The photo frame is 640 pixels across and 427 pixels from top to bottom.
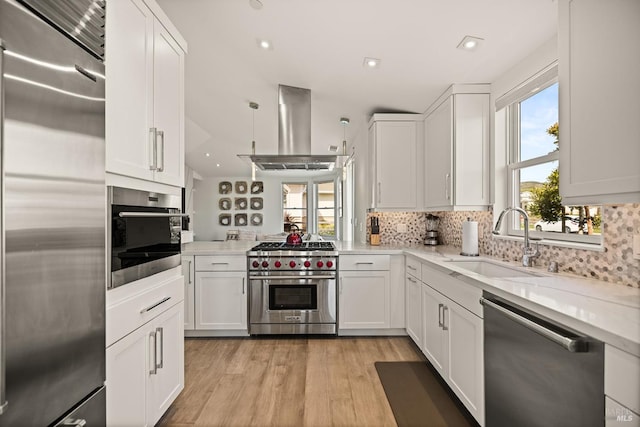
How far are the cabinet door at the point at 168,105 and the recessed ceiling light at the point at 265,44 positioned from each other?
0.89 meters

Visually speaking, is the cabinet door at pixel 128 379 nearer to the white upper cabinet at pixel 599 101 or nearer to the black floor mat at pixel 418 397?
the black floor mat at pixel 418 397

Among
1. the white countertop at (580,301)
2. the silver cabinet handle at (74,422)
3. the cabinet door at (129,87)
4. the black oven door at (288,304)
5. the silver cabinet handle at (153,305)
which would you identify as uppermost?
the cabinet door at (129,87)

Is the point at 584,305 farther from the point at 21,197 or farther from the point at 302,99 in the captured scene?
the point at 302,99

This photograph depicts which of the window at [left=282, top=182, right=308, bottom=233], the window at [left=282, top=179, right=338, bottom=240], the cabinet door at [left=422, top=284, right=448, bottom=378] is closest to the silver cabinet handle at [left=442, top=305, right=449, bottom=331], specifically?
the cabinet door at [left=422, top=284, right=448, bottom=378]

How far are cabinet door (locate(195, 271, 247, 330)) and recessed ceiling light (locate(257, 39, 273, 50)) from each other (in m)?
2.05

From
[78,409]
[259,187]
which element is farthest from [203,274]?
[259,187]

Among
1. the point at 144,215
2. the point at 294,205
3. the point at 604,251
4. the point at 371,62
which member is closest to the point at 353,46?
the point at 371,62

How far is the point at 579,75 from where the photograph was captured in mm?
1336

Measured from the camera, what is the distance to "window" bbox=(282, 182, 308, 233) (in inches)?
340

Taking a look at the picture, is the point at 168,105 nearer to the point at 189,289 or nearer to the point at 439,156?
the point at 189,289

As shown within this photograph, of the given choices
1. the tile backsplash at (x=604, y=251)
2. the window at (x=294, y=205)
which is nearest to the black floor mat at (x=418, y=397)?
the tile backsplash at (x=604, y=251)

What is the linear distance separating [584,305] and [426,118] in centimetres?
247

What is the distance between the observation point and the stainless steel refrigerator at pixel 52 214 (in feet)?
2.74

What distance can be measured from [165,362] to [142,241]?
704mm
